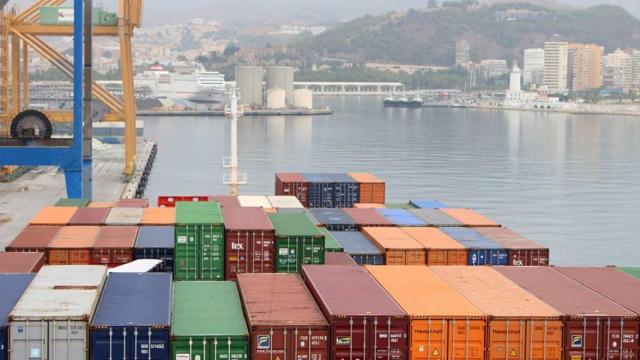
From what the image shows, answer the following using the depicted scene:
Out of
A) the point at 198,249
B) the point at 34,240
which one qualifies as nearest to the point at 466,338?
the point at 198,249

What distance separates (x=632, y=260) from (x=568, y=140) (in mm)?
67951

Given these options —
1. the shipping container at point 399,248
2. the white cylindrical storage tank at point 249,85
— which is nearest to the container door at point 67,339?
the shipping container at point 399,248

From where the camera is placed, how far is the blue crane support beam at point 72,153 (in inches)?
1357

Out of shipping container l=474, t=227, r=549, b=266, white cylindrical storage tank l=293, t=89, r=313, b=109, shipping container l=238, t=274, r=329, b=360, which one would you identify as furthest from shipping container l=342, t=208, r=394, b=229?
white cylindrical storage tank l=293, t=89, r=313, b=109

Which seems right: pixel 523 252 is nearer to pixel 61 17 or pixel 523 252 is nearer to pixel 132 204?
pixel 132 204

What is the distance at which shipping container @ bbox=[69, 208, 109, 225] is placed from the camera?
24641 mm

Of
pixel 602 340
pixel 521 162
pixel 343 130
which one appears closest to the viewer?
pixel 602 340

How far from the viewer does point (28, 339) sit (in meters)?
13.6

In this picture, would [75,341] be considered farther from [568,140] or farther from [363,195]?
[568,140]

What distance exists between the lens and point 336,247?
22.5m

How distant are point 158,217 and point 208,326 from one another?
1085 cm

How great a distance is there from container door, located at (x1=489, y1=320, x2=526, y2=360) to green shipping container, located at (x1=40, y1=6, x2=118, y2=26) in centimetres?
3621

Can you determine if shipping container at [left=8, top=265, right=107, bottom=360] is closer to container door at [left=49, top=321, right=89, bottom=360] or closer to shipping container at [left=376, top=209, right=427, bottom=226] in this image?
container door at [left=49, top=321, right=89, bottom=360]

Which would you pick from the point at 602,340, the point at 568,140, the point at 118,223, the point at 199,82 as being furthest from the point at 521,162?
the point at 199,82
